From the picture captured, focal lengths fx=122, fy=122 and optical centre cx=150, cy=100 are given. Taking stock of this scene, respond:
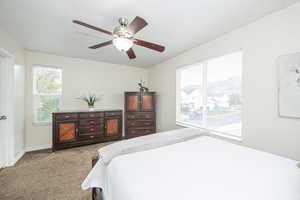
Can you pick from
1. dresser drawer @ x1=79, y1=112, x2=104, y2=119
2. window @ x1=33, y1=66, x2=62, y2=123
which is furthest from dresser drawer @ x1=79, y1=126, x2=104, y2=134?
window @ x1=33, y1=66, x2=62, y2=123

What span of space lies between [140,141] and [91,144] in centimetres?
252

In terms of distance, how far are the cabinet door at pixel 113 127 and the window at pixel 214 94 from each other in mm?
1788

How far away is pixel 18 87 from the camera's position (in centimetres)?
259

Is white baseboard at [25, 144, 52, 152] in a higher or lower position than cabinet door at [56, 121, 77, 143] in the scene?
lower

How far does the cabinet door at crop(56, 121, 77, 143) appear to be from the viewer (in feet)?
9.59

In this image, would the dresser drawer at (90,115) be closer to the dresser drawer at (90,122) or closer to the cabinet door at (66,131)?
the dresser drawer at (90,122)

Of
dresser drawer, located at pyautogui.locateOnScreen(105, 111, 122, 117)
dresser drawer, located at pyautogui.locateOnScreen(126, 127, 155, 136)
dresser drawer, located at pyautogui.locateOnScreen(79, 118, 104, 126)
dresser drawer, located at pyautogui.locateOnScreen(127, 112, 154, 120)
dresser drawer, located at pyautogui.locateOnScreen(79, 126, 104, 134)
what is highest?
dresser drawer, located at pyautogui.locateOnScreen(105, 111, 122, 117)

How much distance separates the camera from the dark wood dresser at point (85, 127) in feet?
9.61

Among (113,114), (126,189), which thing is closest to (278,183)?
(126,189)

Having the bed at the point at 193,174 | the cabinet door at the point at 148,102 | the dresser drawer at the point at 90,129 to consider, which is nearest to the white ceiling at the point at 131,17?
the cabinet door at the point at 148,102

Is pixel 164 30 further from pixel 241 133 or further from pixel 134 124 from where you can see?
pixel 134 124

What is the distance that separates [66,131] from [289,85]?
167 inches

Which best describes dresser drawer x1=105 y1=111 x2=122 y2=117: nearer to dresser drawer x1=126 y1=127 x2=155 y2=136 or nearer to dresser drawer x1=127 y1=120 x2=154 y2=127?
dresser drawer x1=127 y1=120 x2=154 y2=127

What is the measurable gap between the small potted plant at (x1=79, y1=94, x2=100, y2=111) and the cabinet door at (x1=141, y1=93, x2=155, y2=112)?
1.43 m
